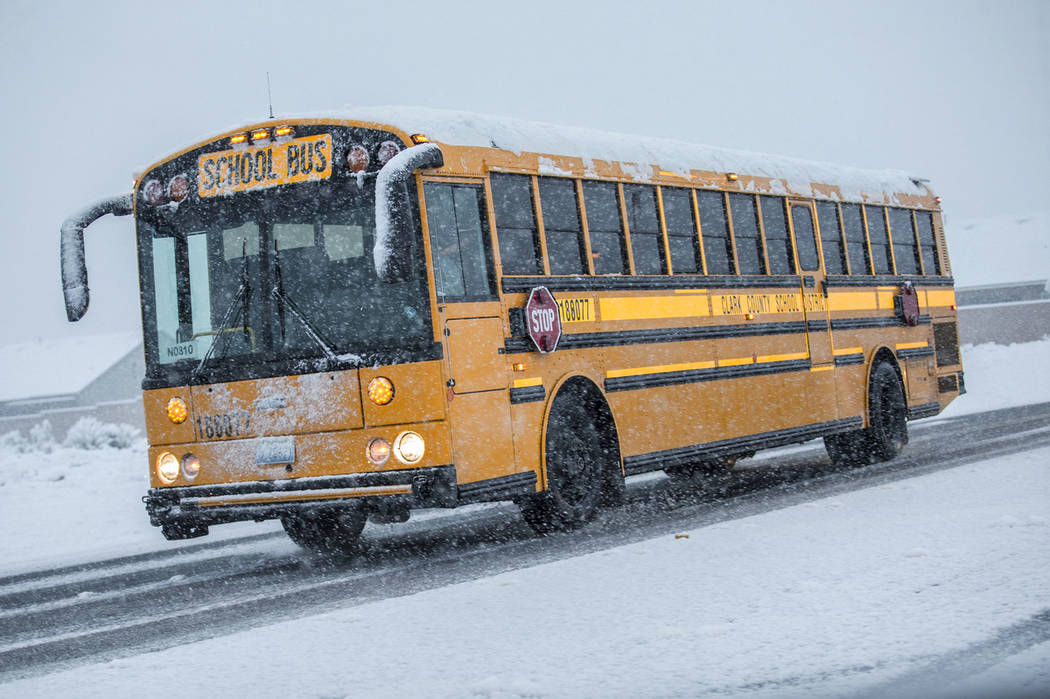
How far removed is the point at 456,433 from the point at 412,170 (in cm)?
168

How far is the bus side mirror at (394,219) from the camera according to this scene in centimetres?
786

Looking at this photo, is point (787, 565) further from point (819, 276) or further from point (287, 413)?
→ point (819, 276)

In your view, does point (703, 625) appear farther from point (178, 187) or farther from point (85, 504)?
point (85, 504)

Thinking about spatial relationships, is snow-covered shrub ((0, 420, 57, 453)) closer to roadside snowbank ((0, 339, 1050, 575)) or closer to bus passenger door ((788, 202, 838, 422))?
roadside snowbank ((0, 339, 1050, 575))

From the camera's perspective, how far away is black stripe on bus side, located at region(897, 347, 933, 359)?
1516 cm

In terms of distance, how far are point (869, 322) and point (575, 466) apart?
5705 millimetres

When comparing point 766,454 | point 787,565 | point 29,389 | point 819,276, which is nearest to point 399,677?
point 787,565

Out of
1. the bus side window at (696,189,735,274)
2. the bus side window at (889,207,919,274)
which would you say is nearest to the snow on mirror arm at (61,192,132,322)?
the bus side window at (696,189,735,274)

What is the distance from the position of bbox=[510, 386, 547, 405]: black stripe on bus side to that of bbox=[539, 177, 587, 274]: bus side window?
0.93 meters

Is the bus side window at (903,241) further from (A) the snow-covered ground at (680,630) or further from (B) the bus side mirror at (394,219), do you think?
(B) the bus side mirror at (394,219)

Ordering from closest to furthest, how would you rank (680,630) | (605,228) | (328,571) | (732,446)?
(680,630) → (328,571) → (605,228) → (732,446)

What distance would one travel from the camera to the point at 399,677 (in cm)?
540

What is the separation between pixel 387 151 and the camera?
28.6 feet

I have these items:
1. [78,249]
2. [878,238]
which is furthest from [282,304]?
[878,238]
